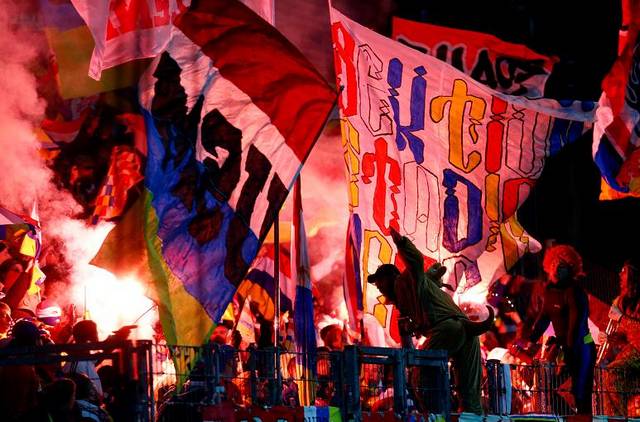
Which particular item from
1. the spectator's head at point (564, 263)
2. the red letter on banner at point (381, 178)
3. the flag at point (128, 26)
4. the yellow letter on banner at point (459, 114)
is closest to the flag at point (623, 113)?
the yellow letter on banner at point (459, 114)

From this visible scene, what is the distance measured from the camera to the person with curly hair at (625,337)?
10992 mm

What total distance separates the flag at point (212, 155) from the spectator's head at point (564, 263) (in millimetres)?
2677

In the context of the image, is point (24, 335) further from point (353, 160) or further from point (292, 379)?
point (353, 160)

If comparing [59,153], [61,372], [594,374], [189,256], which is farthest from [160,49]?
[59,153]

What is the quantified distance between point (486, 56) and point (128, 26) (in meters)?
6.18

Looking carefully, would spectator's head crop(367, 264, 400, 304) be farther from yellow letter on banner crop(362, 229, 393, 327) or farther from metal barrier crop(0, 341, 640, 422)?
yellow letter on banner crop(362, 229, 393, 327)

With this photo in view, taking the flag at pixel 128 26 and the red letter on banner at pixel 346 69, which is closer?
the flag at pixel 128 26

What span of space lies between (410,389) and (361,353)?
0.69m

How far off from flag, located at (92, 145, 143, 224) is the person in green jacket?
6433 millimetres

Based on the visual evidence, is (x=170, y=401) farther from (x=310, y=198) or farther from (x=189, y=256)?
(x=310, y=198)

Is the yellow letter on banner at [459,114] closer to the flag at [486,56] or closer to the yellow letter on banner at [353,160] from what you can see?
the yellow letter on banner at [353,160]

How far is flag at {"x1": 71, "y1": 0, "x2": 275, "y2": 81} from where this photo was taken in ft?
34.3

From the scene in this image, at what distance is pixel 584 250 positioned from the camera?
1888 cm

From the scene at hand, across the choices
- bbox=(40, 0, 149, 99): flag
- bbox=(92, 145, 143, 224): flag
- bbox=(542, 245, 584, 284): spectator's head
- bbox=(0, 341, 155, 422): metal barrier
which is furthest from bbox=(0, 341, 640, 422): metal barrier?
bbox=(92, 145, 143, 224): flag
